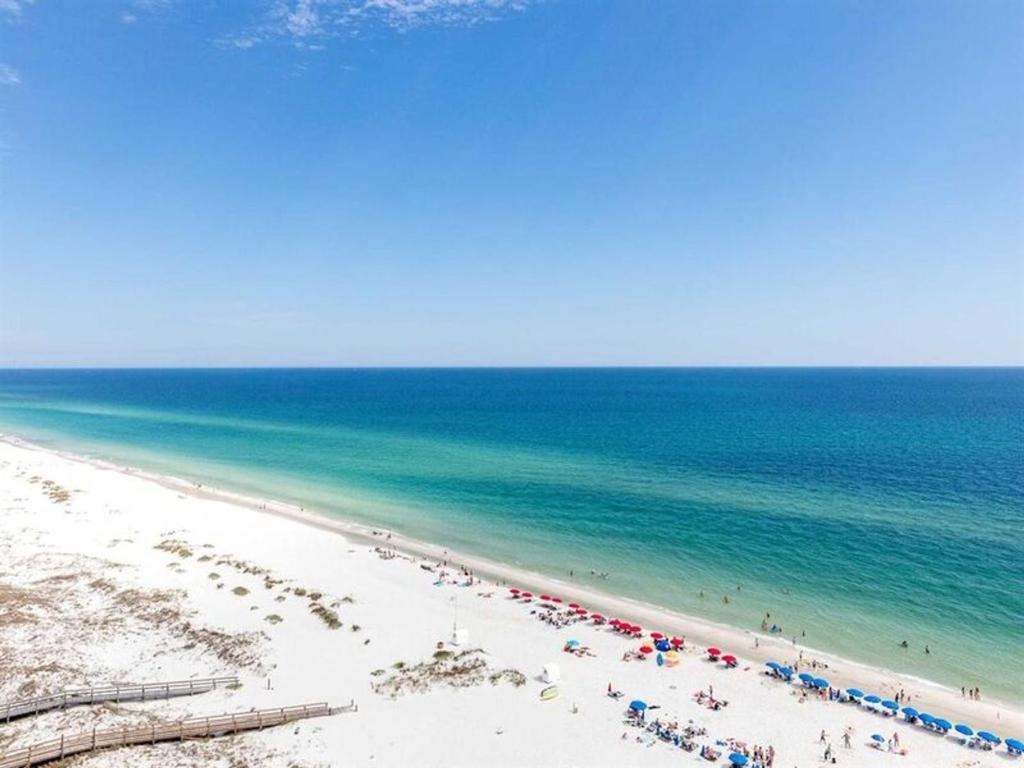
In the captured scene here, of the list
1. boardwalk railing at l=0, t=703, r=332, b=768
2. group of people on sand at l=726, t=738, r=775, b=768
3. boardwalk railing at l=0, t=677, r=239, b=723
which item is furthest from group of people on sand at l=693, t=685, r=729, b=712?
boardwalk railing at l=0, t=677, r=239, b=723

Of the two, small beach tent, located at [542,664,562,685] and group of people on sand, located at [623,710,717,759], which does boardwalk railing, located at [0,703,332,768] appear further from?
group of people on sand, located at [623,710,717,759]

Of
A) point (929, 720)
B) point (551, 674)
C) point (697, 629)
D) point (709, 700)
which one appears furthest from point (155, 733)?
point (929, 720)

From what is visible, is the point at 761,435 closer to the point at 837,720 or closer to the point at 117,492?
the point at 837,720

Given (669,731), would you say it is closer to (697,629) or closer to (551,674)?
(551,674)

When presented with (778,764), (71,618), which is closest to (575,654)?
(778,764)

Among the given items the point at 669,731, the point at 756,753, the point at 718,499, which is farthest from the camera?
the point at 718,499
